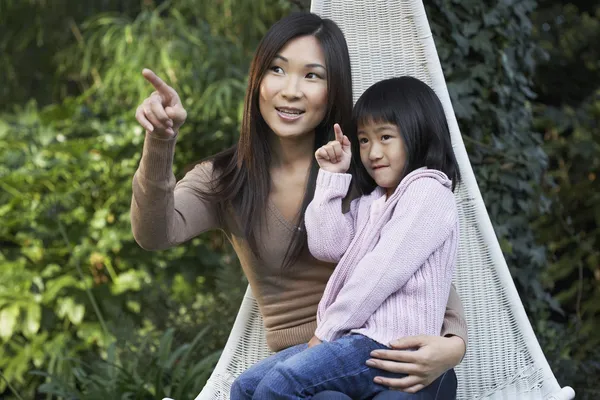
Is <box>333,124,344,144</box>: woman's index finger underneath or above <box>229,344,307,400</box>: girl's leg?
above

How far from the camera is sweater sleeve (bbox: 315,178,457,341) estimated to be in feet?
5.62

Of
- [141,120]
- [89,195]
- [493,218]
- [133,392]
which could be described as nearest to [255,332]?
[133,392]

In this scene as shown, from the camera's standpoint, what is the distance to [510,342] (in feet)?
6.96

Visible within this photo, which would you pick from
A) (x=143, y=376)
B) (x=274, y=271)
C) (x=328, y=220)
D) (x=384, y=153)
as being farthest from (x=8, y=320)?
(x=384, y=153)

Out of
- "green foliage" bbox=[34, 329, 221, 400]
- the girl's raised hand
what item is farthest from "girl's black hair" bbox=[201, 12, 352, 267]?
"green foliage" bbox=[34, 329, 221, 400]

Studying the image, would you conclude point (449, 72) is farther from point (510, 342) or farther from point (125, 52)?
point (125, 52)

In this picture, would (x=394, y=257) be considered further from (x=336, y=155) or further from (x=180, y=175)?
(x=180, y=175)

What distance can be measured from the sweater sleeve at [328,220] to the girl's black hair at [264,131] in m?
0.13

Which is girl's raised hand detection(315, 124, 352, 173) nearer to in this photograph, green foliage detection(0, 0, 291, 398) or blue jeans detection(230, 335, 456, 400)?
blue jeans detection(230, 335, 456, 400)

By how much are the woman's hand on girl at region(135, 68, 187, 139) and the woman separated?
0.26 meters

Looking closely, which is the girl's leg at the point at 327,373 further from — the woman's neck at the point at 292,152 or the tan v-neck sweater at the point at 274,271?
the woman's neck at the point at 292,152

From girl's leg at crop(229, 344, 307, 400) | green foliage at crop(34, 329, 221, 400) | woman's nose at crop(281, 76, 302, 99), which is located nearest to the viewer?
girl's leg at crop(229, 344, 307, 400)

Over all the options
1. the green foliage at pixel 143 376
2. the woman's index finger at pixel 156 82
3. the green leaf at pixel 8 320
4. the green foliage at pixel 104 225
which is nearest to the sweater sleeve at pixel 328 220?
the woman's index finger at pixel 156 82

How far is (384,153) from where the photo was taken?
1854 millimetres
